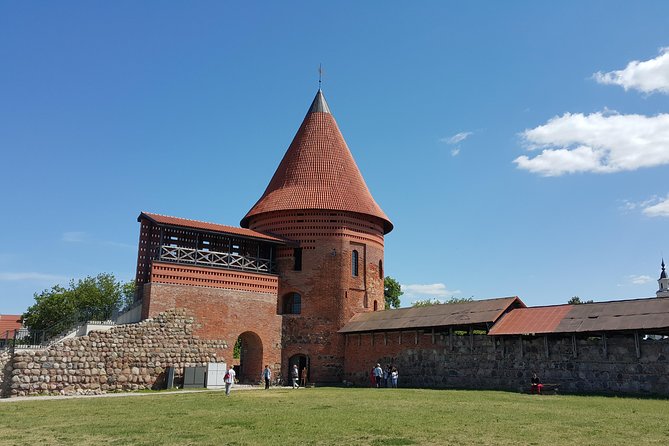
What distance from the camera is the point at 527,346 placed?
19.9 metres

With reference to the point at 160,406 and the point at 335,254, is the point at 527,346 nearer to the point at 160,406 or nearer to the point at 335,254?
the point at 335,254

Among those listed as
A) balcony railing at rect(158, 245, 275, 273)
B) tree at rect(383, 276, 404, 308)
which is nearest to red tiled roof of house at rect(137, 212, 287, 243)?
balcony railing at rect(158, 245, 275, 273)

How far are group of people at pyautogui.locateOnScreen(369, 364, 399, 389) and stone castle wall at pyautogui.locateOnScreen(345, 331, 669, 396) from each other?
1.19 feet

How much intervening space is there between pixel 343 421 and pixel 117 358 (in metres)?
12.4

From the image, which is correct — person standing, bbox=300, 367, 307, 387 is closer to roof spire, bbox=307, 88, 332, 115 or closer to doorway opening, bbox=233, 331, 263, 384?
doorway opening, bbox=233, 331, 263, 384

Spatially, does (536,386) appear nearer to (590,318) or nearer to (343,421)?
(590,318)

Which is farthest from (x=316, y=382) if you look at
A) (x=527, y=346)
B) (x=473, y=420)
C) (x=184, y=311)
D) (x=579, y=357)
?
(x=473, y=420)

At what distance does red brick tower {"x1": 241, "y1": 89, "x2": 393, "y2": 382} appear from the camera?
2616 centimetres

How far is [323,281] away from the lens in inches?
1050

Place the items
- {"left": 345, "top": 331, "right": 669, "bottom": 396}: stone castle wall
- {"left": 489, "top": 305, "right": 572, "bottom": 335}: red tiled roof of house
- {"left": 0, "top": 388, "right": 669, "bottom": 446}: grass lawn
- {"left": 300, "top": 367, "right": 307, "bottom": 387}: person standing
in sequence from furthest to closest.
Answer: {"left": 300, "top": 367, "right": 307, "bottom": 387}: person standing, {"left": 489, "top": 305, "right": 572, "bottom": 335}: red tiled roof of house, {"left": 345, "top": 331, "right": 669, "bottom": 396}: stone castle wall, {"left": 0, "top": 388, "right": 669, "bottom": 446}: grass lawn

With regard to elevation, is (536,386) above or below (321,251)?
below

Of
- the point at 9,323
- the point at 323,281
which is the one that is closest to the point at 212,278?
the point at 323,281

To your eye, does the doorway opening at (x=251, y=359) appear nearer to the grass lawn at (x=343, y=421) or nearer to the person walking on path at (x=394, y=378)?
Result: the person walking on path at (x=394, y=378)

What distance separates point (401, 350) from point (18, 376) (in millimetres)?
13642
